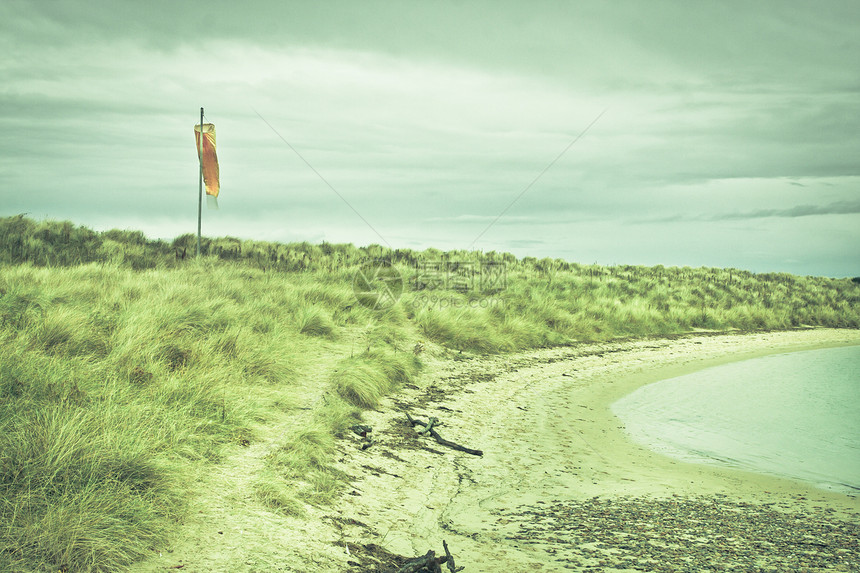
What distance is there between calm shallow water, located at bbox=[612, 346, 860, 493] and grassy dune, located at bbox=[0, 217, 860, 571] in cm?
421

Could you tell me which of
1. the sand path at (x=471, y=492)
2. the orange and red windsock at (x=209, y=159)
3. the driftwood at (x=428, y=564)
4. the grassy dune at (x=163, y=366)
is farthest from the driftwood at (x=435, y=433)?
the orange and red windsock at (x=209, y=159)

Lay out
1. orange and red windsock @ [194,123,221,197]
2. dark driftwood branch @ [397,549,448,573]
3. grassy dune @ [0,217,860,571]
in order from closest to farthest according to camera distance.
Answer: grassy dune @ [0,217,860,571] < dark driftwood branch @ [397,549,448,573] < orange and red windsock @ [194,123,221,197]

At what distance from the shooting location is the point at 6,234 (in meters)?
15.5

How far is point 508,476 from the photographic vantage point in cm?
593

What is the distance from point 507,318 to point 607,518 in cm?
1068

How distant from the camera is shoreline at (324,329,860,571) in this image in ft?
13.6

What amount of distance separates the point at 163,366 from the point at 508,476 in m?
4.29

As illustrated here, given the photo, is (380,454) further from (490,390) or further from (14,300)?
(14,300)

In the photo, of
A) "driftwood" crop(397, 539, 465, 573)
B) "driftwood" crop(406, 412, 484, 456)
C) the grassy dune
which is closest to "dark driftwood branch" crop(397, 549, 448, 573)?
"driftwood" crop(397, 539, 465, 573)

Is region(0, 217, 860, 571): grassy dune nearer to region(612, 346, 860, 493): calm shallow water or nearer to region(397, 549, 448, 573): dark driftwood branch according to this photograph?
region(397, 549, 448, 573): dark driftwood branch

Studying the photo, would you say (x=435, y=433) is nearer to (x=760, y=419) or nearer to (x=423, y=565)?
(x=423, y=565)

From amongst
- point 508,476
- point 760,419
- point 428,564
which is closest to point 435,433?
point 508,476

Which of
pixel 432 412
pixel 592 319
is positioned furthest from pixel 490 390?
pixel 592 319

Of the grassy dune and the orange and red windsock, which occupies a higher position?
the orange and red windsock
